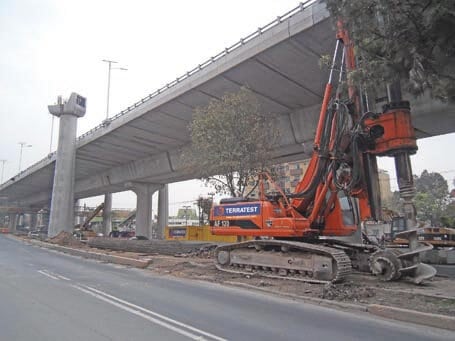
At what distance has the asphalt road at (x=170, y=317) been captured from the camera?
5844mm

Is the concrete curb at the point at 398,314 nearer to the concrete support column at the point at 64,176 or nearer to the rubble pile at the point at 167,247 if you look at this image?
the rubble pile at the point at 167,247

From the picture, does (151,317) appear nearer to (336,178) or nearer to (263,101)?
(336,178)

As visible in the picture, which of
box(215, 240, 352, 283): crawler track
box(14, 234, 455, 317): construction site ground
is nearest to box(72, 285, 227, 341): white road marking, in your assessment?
box(14, 234, 455, 317): construction site ground

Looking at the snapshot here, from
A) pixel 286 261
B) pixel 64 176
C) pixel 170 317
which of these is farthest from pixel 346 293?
pixel 64 176

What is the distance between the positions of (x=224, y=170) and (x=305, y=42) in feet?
19.3

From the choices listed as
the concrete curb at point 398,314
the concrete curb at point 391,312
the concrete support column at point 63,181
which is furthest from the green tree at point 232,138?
the concrete support column at point 63,181

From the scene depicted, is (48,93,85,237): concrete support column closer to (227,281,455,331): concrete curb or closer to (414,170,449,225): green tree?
(227,281,455,331): concrete curb

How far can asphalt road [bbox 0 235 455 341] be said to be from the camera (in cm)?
584

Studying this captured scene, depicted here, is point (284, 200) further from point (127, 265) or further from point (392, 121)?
point (127, 265)

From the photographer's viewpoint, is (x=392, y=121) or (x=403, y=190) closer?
(x=403, y=190)

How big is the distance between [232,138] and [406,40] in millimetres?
9759

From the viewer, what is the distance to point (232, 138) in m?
15.5

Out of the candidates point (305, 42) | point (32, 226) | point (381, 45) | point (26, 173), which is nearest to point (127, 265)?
point (305, 42)

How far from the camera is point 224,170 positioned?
1594 cm
